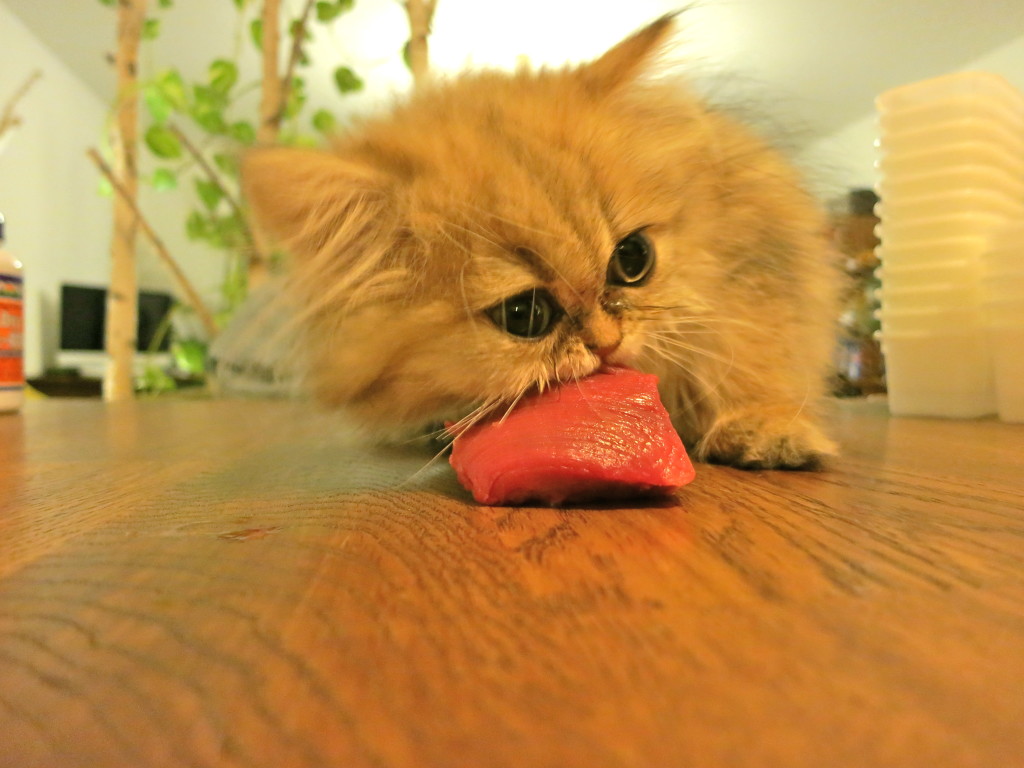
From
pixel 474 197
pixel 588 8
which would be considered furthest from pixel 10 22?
pixel 474 197

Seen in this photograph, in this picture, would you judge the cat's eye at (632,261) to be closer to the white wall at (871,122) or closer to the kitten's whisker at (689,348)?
the kitten's whisker at (689,348)

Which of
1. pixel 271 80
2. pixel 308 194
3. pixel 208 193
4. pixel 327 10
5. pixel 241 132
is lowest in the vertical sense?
pixel 308 194

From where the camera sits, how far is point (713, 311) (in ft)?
3.20

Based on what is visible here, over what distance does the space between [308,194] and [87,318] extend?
4.68 metres

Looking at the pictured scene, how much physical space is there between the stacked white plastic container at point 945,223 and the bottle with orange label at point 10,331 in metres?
2.32

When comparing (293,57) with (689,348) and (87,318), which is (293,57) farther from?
(87,318)

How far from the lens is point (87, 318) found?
15.3ft

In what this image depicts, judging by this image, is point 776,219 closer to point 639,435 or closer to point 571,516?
point 639,435

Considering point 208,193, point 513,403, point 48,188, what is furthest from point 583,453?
point 48,188

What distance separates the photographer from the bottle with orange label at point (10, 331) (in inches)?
65.9

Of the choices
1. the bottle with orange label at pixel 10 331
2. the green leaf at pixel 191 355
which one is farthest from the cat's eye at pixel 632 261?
the green leaf at pixel 191 355

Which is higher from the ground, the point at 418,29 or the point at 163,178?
the point at 418,29

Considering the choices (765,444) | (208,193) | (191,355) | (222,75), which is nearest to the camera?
(765,444)

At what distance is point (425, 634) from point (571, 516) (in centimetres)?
28
